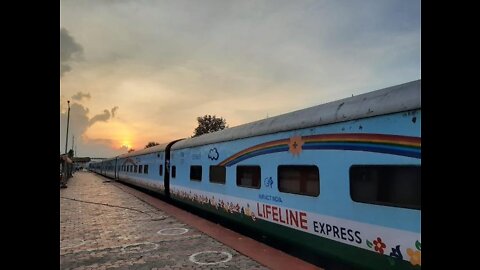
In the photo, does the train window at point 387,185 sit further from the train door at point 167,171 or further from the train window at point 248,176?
the train door at point 167,171

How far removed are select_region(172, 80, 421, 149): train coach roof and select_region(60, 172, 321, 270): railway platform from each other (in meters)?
2.57

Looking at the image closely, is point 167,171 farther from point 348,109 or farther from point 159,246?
point 348,109

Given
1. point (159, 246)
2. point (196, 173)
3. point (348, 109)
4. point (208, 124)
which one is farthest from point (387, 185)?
point (208, 124)

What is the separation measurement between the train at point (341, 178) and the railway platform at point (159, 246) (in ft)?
1.88

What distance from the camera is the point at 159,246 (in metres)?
8.36

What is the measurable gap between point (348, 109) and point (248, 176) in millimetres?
3571

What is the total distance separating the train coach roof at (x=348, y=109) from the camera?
4637 millimetres

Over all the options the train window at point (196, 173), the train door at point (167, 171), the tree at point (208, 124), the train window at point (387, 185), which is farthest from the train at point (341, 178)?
the tree at point (208, 124)

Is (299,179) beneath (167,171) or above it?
above
